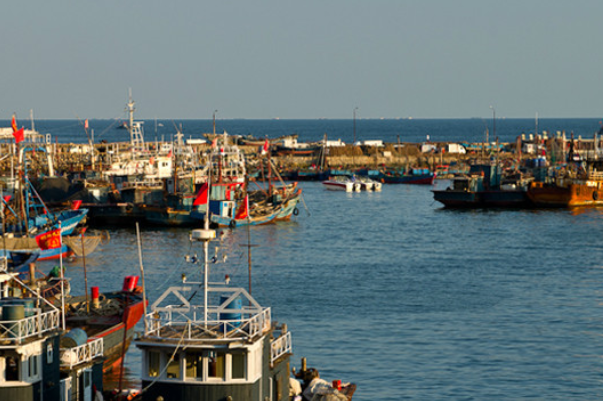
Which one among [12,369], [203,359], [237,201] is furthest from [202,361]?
[237,201]

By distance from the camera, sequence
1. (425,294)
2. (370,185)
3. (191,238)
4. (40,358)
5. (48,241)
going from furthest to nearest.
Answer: (370,185) < (48,241) < (425,294) < (40,358) < (191,238)

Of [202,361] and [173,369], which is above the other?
[202,361]

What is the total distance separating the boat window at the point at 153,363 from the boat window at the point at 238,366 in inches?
67.7

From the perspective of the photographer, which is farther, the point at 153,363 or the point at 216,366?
the point at 153,363

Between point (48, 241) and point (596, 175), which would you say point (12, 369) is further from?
point (596, 175)

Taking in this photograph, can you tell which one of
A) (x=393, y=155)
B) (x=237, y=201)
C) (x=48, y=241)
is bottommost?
(x=48, y=241)

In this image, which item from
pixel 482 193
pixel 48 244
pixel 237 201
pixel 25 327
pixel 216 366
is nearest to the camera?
pixel 216 366

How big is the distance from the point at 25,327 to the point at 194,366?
4486 mm

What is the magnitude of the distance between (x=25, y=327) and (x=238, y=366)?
213 inches

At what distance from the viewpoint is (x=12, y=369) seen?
24.7m

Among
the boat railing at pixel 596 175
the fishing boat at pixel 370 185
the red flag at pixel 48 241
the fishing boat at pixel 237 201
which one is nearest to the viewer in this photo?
the red flag at pixel 48 241

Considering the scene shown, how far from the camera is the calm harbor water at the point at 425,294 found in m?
38.5

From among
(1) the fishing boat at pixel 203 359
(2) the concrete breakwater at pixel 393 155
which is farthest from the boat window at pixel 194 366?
(2) the concrete breakwater at pixel 393 155

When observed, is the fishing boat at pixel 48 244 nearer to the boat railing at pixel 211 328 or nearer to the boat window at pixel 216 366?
the boat railing at pixel 211 328
